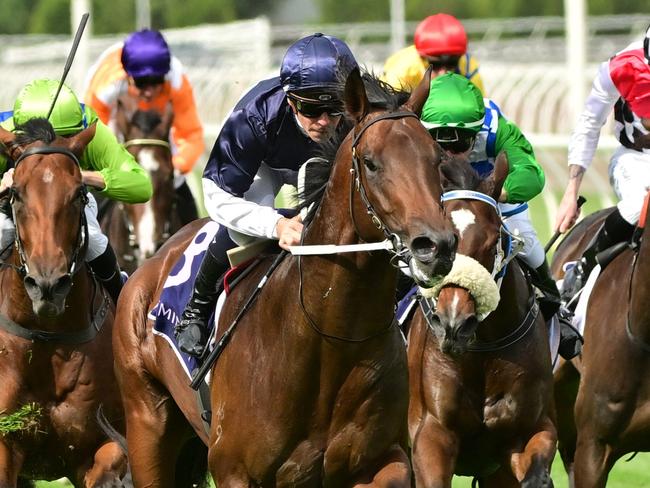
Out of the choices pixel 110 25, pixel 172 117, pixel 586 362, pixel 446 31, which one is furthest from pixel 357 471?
pixel 110 25

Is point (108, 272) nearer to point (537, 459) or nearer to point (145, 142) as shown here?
point (537, 459)

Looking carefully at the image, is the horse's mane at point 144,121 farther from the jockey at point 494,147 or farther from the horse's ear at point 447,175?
the horse's ear at point 447,175

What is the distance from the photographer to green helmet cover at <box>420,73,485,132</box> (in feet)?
20.4

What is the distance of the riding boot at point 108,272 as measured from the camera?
22.5 feet

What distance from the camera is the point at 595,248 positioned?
7.60 meters

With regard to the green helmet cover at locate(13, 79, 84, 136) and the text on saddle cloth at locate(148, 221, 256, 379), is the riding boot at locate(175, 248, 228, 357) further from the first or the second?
the green helmet cover at locate(13, 79, 84, 136)

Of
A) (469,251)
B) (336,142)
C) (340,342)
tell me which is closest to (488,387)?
(469,251)

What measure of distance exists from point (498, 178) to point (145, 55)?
5264mm

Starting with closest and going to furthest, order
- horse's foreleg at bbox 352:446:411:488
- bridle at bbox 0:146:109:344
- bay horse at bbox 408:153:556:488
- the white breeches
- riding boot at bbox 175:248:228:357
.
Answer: horse's foreleg at bbox 352:446:411:488 < riding boot at bbox 175:248:228:357 < bridle at bbox 0:146:109:344 < bay horse at bbox 408:153:556:488 < the white breeches

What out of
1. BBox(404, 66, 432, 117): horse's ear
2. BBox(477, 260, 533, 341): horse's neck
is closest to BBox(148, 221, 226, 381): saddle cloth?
BBox(477, 260, 533, 341): horse's neck

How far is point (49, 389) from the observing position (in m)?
6.26

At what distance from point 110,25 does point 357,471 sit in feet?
151

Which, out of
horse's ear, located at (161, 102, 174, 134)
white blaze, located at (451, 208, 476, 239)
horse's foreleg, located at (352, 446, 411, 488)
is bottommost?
horse's ear, located at (161, 102, 174, 134)

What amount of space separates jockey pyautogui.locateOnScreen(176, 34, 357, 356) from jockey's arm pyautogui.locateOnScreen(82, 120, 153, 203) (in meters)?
0.84
